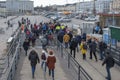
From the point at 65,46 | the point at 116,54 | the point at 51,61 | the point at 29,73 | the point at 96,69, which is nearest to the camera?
the point at 51,61

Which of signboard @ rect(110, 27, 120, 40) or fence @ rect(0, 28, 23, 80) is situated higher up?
signboard @ rect(110, 27, 120, 40)

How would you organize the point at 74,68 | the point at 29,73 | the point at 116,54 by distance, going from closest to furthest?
the point at 74,68 → the point at 29,73 → the point at 116,54

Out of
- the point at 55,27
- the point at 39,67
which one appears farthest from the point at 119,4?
the point at 39,67

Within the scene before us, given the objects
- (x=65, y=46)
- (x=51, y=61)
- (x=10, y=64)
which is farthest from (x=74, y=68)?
(x=65, y=46)

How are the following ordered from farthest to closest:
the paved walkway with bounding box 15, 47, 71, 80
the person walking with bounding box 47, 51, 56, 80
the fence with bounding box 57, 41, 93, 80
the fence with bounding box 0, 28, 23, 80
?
the paved walkway with bounding box 15, 47, 71, 80
the person walking with bounding box 47, 51, 56, 80
the fence with bounding box 57, 41, 93, 80
the fence with bounding box 0, 28, 23, 80

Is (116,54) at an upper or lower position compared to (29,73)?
upper

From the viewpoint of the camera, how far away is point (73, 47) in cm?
2272

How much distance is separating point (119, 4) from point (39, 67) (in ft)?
321

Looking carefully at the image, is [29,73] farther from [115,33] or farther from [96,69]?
[115,33]

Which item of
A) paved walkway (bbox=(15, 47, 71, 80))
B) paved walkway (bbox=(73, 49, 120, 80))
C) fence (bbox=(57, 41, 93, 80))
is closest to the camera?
fence (bbox=(57, 41, 93, 80))

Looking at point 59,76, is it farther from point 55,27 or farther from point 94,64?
point 55,27

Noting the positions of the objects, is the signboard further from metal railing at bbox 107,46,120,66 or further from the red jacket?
the red jacket

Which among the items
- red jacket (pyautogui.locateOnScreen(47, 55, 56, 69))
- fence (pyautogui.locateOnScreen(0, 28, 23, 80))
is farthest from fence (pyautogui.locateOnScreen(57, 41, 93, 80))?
fence (pyautogui.locateOnScreen(0, 28, 23, 80))

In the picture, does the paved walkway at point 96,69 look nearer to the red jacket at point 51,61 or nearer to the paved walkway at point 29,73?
the paved walkway at point 29,73
